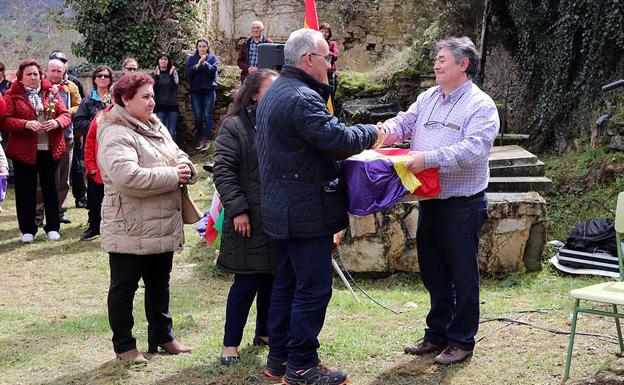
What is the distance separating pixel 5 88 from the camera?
9852 millimetres

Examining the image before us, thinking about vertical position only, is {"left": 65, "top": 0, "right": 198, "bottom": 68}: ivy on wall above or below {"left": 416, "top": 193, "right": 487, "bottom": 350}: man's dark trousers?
above

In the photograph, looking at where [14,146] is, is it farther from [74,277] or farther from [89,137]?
[74,277]

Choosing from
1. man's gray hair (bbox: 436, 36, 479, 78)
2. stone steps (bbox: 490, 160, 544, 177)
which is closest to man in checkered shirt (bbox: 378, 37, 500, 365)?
man's gray hair (bbox: 436, 36, 479, 78)

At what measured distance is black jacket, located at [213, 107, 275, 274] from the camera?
4254 mm

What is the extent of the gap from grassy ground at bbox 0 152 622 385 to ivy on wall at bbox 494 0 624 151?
352 cm

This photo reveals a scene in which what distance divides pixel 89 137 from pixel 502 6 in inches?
276

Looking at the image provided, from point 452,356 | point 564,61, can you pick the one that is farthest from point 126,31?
point 452,356

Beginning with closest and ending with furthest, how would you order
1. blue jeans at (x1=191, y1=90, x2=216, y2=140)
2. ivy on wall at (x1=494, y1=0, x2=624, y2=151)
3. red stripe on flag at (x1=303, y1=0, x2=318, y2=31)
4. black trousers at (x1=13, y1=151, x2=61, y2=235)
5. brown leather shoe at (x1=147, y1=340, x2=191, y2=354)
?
brown leather shoe at (x1=147, y1=340, x2=191, y2=354) → red stripe on flag at (x1=303, y1=0, x2=318, y2=31) → black trousers at (x1=13, y1=151, x2=61, y2=235) → ivy on wall at (x1=494, y1=0, x2=624, y2=151) → blue jeans at (x1=191, y1=90, x2=216, y2=140)

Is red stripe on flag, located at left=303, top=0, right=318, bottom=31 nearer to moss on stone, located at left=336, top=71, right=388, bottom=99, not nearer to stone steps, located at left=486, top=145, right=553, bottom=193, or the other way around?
stone steps, located at left=486, top=145, right=553, bottom=193

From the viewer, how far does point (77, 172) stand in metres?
9.89

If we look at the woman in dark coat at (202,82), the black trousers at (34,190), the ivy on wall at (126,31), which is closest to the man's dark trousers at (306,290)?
the black trousers at (34,190)

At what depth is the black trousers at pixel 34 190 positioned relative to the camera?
8094 mm

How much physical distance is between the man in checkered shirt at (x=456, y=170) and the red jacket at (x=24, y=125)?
4.78m

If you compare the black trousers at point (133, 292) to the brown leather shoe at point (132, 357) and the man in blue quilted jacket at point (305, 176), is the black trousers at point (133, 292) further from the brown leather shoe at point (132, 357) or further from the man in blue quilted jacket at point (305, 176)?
the man in blue quilted jacket at point (305, 176)
